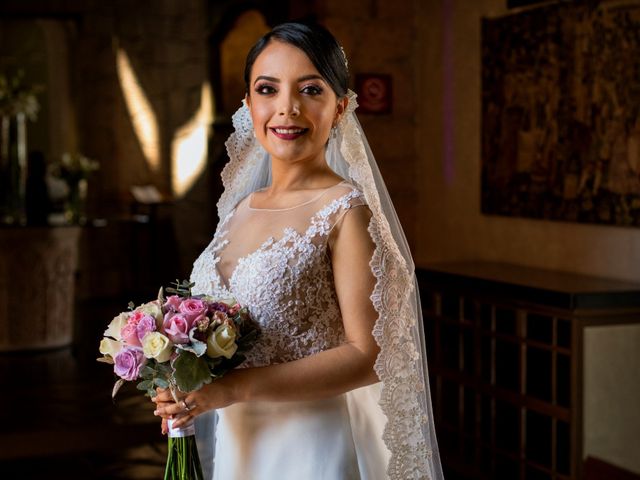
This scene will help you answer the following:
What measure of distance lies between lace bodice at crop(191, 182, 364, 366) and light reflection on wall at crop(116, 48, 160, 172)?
28.7 feet

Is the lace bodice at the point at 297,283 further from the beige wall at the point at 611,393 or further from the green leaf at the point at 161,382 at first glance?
the beige wall at the point at 611,393

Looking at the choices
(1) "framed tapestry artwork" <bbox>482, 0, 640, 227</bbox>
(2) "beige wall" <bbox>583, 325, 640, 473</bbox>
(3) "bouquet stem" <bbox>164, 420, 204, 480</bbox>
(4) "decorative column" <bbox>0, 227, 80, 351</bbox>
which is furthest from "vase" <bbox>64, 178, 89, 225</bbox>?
(3) "bouquet stem" <bbox>164, 420, 204, 480</bbox>

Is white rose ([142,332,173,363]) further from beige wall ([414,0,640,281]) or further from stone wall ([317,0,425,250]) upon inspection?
stone wall ([317,0,425,250])

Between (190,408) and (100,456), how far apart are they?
3.28 m

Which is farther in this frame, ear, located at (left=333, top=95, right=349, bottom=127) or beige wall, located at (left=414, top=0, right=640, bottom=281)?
beige wall, located at (left=414, top=0, right=640, bottom=281)

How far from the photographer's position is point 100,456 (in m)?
4.86

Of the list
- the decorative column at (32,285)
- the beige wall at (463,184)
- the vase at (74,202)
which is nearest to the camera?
the beige wall at (463,184)

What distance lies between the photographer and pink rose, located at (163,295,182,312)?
178cm

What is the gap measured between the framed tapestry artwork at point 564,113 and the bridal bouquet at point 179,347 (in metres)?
2.75

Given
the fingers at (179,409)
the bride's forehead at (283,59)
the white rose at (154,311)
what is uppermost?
the bride's forehead at (283,59)

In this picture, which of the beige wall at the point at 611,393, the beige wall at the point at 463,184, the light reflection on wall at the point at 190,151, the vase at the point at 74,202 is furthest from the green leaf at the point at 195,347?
the light reflection on wall at the point at 190,151

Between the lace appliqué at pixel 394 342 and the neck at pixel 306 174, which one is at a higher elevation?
the neck at pixel 306 174

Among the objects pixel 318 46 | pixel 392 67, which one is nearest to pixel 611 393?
pixel 392 67

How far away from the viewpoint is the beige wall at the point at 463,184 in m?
4.72
